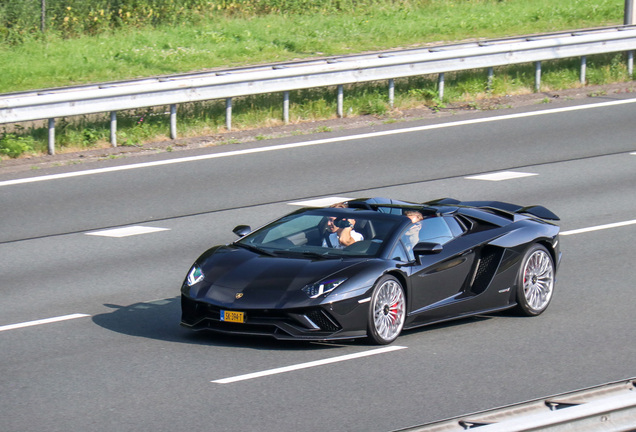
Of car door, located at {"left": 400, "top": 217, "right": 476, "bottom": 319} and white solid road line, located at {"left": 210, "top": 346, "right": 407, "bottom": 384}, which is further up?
car door, located at {"left": 400, "top": 217, "right": 476, "bottom": 319}

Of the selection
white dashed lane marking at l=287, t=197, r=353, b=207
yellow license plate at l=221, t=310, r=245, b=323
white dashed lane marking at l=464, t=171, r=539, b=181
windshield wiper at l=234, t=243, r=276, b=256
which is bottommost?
white dashed lane marking at l=287, t=197, r=353, b=207

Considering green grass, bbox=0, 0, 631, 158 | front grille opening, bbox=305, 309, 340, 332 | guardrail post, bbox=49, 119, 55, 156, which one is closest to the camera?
front grille opening, bbox=305, 309, 340, 332

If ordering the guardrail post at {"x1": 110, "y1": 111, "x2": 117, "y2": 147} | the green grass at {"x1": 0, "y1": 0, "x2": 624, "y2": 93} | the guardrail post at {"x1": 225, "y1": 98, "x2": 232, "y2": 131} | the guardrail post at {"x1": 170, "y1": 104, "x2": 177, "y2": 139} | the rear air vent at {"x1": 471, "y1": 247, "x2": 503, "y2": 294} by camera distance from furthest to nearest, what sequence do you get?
the green grass at {"x1": 0, "y1": 0, "x2": 624, "y2": 93}, the guardrail post at {"x1": 225, "y1": 98, "x2": 232, "y2": 131}, the guardrail post at {"x1": 170, "y1": 104, "x2": 177, "y2": 139}, the guardrail post at {"x1": 110, "y1": 111, "x2": 117, "y2": 147}, the rear air vent at {"x1": 471, "y1": 247, "x2": 503, "y2": 294}

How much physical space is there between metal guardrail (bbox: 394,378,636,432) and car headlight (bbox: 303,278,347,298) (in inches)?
131

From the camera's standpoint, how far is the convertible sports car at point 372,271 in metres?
8.96

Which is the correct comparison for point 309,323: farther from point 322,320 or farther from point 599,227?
point 599,227

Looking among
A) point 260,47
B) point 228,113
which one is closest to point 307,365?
point 228,113

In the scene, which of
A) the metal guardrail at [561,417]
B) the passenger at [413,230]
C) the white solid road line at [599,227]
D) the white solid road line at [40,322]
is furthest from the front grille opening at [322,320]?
the white solid road line at [599,227]

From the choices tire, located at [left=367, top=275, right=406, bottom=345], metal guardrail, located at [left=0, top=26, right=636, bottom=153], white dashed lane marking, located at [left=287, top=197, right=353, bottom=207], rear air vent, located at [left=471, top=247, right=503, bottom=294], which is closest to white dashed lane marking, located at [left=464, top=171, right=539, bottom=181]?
white dashed lane marking, located at [left=287, top=197, right=353, bottom=207]

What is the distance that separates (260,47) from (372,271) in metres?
19.9

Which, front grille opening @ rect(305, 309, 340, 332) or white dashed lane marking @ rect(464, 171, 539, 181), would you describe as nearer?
front grille opening @ rect(305, 309, 340, 332)

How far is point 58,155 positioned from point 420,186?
19.7 feet

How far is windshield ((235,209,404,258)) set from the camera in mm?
9594

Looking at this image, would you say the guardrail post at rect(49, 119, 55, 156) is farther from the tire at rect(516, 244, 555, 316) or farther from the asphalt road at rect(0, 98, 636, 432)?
the tire at rect(516, 244, 555, 316)
